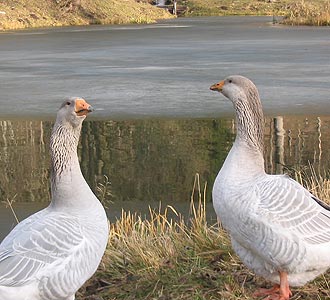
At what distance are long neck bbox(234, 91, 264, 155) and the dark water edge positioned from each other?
7.57 ft

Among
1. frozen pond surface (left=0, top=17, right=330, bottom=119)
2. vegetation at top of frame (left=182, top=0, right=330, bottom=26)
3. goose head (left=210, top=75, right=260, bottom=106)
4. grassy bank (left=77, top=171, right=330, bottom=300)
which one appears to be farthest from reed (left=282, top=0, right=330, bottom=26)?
goose head (left=210, top=75, right=260, bottom=106)

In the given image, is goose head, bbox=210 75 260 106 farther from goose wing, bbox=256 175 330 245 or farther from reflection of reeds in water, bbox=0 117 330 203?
reflection of reeds in water, bbox=0 117 330 203

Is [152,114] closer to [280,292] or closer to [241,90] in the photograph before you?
[241,90]

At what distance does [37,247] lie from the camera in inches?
164

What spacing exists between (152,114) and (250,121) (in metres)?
6.74

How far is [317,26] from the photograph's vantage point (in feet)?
101

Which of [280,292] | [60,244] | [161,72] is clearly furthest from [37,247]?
[161,72]

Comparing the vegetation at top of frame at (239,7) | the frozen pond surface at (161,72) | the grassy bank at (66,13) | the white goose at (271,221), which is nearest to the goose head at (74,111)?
the white goose at (271,221)

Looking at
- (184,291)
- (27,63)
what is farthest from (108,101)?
(184,291)

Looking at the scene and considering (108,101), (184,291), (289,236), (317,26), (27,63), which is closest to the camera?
(289,236)

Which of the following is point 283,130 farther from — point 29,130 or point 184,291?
point 184,291

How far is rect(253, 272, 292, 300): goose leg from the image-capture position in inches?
178

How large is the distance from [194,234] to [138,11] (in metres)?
39.6

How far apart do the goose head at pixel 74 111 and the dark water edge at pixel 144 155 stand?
2368mm
